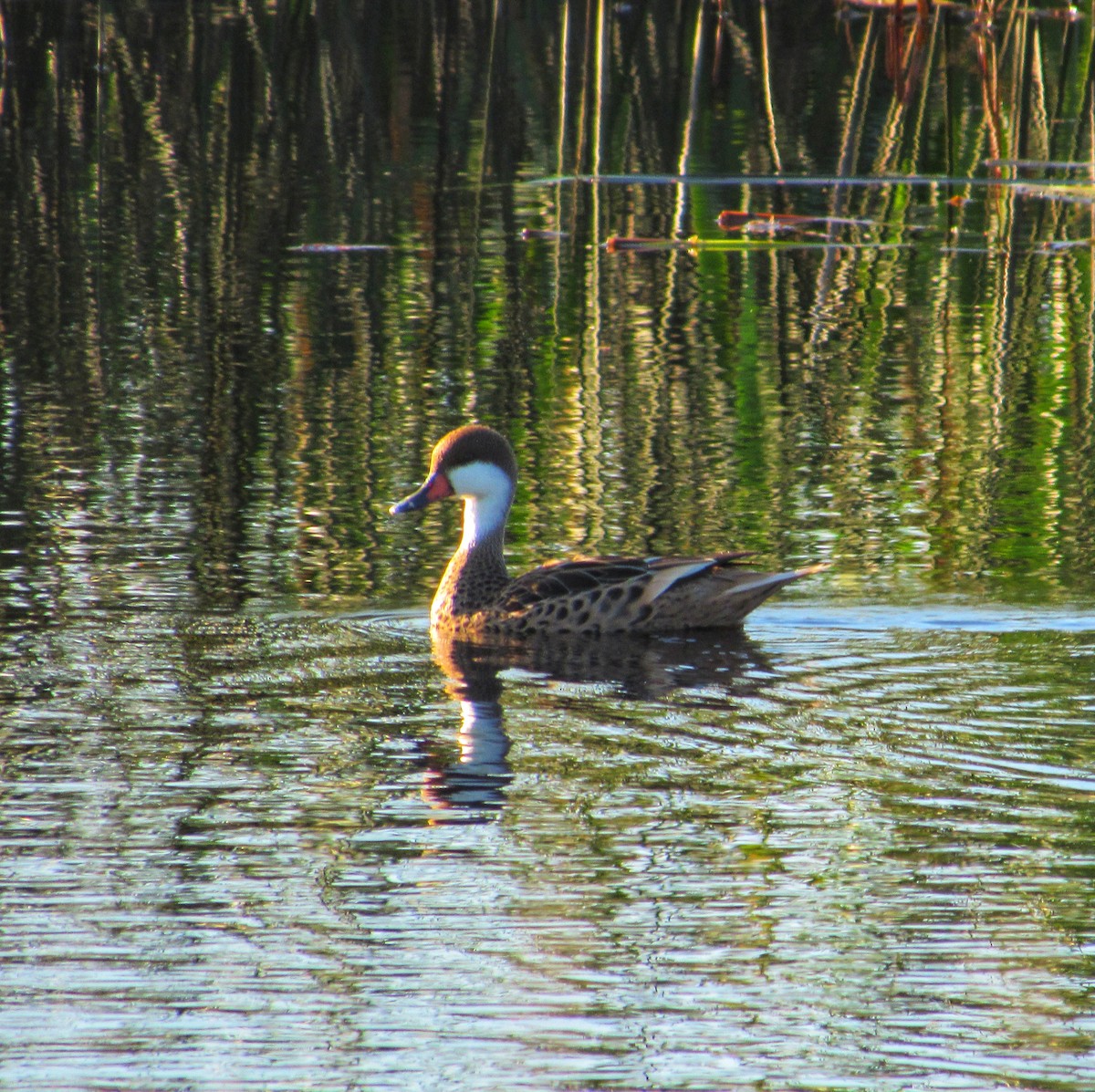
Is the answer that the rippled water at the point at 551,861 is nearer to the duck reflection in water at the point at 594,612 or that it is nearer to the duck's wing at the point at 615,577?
the duck reflection in water at the point at 594,612

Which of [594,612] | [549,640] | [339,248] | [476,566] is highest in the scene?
[339,248]

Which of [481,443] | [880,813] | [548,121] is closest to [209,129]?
[548,121]

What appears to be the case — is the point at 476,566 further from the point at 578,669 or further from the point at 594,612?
the point at 578,669

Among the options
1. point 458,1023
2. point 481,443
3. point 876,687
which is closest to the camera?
point 458,1023

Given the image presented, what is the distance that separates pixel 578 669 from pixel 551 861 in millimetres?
2454

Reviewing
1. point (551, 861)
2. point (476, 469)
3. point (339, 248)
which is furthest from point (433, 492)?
point (339, 248)

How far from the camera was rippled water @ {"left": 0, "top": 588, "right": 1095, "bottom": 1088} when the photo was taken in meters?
4.21

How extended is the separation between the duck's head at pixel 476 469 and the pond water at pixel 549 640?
37cm

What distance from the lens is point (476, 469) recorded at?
8.79 meters

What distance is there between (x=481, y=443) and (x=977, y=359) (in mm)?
4148

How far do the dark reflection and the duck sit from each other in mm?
57

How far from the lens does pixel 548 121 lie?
19094 mm

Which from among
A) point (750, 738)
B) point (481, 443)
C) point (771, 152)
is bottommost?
point (750, 738)

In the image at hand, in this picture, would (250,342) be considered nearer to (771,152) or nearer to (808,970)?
(771,152)
